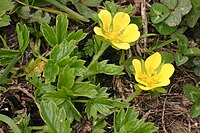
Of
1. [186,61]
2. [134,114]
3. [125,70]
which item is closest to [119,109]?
[134,114]

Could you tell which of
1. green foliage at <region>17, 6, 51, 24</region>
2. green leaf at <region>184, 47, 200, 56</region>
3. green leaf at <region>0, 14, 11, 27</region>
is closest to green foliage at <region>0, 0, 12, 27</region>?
green leaf at <region>0, 14, 11, 27</region>

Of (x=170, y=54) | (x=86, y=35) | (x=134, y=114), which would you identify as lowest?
(x=134, y=114)

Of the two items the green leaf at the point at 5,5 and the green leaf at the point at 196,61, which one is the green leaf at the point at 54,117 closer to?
the green leaf at the point at 5,5

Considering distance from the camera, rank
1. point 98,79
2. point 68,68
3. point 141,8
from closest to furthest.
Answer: point 68,68 → point 98,79 → point 141,8

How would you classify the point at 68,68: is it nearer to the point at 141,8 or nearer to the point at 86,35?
the point at 86,35

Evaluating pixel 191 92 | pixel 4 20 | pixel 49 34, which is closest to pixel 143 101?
pixel 191 92

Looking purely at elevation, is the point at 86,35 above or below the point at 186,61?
above
